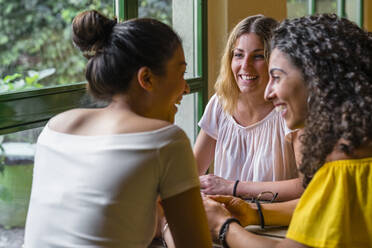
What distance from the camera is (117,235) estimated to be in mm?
1185

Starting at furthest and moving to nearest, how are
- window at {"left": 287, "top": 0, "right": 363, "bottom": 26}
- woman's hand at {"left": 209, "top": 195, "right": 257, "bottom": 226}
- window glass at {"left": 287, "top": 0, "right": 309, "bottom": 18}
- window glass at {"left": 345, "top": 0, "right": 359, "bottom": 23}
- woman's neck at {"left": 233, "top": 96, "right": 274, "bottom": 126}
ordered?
window glass at {"left": 345, "top": 0, "right": 359, "bottom": 23} → window at {"left": 287, "top": 0, "right": 363, "bottom": 26} → window glass at {"left": 287, "top": 0, "right": 309, "bottom": 18} → woman's neck at {"left": 233, "top": 96, "right": 274, "bottom": 126} → woman's hand at {"left": 209, "top": 195, "right": 257, "bottom": 226}

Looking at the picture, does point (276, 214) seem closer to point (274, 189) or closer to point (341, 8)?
point (274, 189)

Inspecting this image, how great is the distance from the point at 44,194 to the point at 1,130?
0.54 metres

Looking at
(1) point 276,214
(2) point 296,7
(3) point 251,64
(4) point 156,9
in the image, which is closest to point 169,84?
(1) point 276,214

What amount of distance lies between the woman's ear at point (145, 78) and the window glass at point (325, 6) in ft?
18.4

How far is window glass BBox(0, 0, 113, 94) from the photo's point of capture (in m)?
1.83

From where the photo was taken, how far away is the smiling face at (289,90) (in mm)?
1308

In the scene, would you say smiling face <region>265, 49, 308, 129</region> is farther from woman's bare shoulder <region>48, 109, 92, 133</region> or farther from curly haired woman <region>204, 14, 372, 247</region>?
woman's bare shoulder <region>48, 109, 92, 133</region>

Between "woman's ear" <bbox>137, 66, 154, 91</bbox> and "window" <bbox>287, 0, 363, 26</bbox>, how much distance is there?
4056mm

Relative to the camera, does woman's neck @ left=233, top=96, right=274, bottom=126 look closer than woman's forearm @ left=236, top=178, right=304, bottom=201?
Answer: No

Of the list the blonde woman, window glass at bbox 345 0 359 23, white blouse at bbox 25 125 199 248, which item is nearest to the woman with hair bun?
white blouse at bbox 25 125 199 248

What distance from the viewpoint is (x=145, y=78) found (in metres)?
1.30

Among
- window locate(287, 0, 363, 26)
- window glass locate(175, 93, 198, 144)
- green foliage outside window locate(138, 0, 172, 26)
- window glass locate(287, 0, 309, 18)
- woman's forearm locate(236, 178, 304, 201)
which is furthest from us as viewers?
window locate(287, 0, 363, 26)

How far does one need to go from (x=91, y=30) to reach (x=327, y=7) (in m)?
6.30
